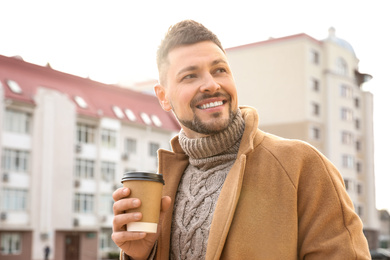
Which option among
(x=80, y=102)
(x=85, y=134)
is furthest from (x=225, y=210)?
(x=85, y=134)

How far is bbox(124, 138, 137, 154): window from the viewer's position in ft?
125

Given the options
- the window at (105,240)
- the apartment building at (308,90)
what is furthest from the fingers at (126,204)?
the apartment building at (308,90)

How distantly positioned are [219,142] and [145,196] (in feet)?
1.30

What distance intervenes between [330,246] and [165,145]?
3870cm

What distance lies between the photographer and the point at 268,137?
7.52 ft

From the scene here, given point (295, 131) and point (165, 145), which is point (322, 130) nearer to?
point (295, 131)

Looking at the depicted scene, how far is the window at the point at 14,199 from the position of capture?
96.6ft

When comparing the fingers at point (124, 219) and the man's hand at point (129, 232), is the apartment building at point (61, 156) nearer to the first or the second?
the man's hand at point (129, 232)

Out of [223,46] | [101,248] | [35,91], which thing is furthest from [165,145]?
[223,46]

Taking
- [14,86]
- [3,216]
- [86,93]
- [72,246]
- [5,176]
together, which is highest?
[86,93]

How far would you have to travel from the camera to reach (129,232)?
2.12 m

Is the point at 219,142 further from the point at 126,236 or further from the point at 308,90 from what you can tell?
the point at 308,90

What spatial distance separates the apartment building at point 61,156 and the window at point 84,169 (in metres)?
Result: 0.06

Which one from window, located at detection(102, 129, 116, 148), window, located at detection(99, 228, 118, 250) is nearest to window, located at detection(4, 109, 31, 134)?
window, located at detection(102, 129, 116, 148)
